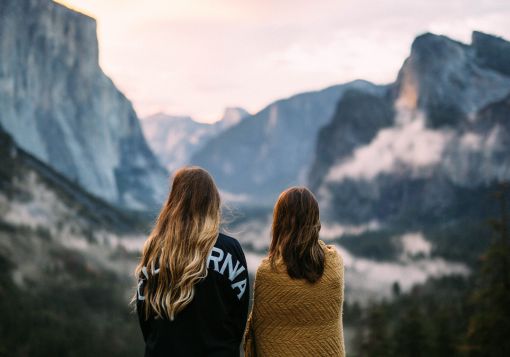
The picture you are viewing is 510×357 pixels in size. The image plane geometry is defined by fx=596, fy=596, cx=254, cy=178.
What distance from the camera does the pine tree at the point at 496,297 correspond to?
2455 centimetres

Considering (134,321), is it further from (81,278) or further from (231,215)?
(231,215)

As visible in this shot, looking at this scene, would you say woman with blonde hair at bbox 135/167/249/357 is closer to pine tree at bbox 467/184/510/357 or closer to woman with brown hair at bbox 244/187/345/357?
woman with brown hair at bbox 244/187/345/357

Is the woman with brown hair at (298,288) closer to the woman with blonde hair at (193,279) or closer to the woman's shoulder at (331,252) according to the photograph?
the woman's shoulder at (331,252)

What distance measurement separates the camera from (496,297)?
2480 cm

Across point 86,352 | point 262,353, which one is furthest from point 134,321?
point 262,353

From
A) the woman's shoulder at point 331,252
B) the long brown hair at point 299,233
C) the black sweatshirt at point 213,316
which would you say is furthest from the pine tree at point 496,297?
the black sweatshirt at point 213,316

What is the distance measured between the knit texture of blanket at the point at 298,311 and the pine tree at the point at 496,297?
63.4 ft

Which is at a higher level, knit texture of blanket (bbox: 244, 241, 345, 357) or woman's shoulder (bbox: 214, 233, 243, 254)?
woman's shoulder (bbox: 214, 233, 243, 254)

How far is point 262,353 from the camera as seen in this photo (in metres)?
7.19

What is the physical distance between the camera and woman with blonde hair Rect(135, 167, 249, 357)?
6145 mm

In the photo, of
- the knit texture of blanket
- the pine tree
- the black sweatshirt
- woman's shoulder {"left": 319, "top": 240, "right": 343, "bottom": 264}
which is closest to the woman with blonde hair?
the black sweatshirt

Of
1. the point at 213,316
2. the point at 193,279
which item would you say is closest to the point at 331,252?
the point at 213,316

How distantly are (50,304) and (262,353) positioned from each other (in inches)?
5316

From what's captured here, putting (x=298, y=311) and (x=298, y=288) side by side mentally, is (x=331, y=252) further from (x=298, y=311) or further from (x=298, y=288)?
(x=298, y=311)
